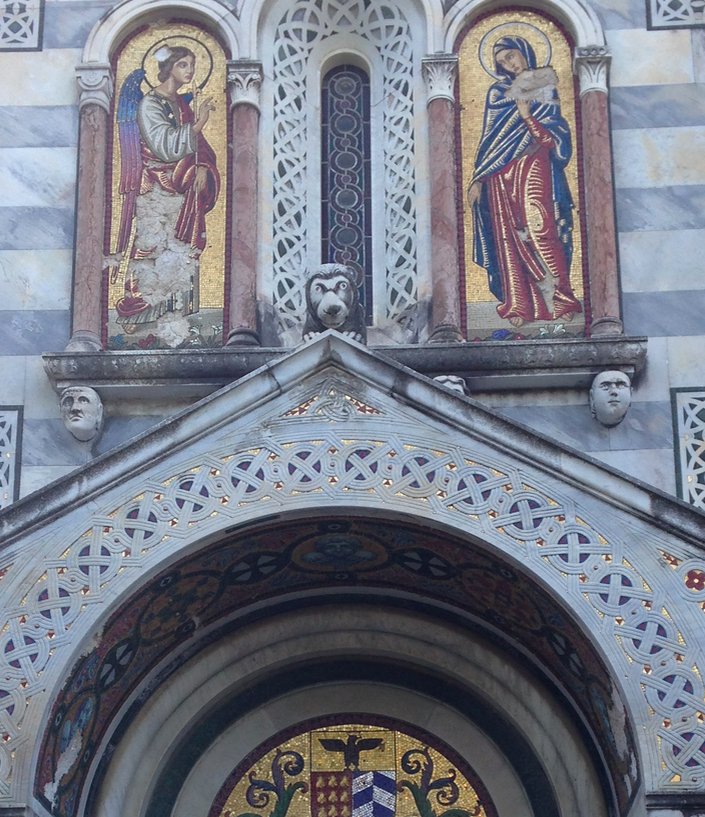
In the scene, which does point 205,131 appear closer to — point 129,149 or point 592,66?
point 129,149

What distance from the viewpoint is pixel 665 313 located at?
15586 millimetres

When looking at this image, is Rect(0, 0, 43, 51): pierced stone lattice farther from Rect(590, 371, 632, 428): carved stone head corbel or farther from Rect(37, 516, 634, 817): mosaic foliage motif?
Rect(590, 371, 632, 428): carved stone head corbel

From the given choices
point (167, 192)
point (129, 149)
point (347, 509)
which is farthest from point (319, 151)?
point (347, 509)

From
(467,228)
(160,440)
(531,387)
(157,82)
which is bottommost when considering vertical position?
(160,440)

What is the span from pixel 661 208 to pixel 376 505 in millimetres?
4599

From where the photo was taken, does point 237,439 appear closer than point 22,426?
Yes

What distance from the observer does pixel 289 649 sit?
14672 mm

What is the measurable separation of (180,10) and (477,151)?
2987 mm

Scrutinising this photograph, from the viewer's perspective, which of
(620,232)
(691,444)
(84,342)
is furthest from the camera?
(620,232)

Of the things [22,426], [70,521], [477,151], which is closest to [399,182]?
[477,151]

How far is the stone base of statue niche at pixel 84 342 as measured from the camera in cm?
1542

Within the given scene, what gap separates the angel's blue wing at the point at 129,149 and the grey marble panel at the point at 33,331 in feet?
2.88

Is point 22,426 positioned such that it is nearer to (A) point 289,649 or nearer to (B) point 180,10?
(A) point 289,649

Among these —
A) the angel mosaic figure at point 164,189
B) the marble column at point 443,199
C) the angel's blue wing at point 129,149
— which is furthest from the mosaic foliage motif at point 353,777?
the angel's blue wing at point 129,149
